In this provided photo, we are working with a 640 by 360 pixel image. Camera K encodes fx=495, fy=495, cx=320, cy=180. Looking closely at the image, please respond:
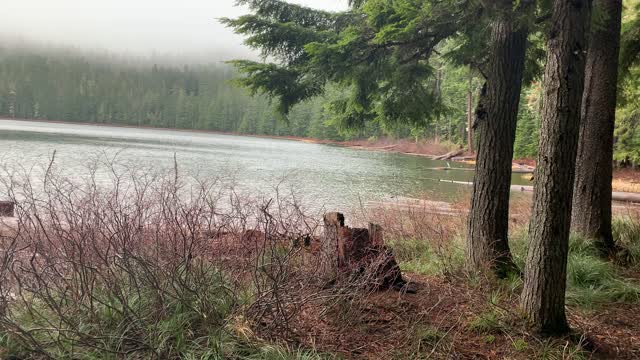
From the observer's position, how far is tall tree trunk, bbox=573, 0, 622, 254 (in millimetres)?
6473

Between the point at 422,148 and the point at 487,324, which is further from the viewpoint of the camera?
the point at 422,148

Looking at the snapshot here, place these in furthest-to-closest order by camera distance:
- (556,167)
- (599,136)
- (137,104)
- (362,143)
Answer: (137,104), (362,143), (599,136), (556,167)

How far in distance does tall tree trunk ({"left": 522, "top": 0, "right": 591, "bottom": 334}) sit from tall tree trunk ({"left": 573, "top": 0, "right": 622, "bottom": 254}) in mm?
3103

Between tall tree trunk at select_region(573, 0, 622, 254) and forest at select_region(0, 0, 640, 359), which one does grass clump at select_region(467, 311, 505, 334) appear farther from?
tall tree trunk at select_region(573, 0, 622, 254)

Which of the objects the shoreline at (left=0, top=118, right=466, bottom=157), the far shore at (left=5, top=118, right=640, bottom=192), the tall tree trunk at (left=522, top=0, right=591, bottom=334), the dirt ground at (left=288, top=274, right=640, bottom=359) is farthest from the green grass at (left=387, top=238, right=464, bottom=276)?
the shoreline at (left=0, top=118, right=466, bottom=157)

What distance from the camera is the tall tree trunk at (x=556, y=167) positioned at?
143 inches

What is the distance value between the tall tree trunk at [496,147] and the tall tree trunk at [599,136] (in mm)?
1745

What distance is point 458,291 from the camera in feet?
15.0

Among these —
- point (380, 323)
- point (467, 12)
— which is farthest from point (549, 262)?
point (467, 12)

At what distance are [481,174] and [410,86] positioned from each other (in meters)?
1.82

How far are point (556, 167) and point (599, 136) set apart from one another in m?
3.37

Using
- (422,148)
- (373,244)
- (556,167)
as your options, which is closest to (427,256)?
(373,244)

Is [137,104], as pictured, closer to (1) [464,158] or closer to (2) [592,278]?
(1) [464,158]

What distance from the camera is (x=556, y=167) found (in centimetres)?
372
